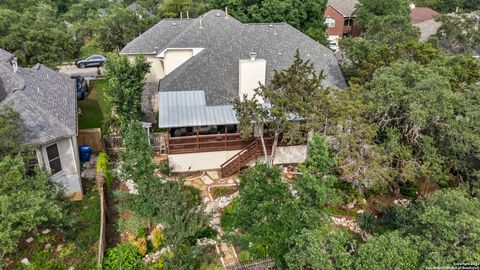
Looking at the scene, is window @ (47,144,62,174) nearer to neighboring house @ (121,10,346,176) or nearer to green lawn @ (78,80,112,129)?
neighboring house @ (121,10,346,176)

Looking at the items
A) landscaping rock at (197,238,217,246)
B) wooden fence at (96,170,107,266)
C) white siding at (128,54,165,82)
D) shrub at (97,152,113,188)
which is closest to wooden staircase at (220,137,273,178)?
landscaping rock at (197,238,217,246)

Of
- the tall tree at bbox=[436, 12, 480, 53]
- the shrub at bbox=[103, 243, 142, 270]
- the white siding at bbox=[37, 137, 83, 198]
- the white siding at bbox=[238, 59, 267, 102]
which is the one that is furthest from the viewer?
the tall tree at bbox=[436, 12, 480, 53]

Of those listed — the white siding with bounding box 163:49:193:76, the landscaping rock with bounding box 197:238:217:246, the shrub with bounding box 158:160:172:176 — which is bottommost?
the landscaping rock with bounding box 197:238:217:246

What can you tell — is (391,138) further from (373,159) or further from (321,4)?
(321,4)

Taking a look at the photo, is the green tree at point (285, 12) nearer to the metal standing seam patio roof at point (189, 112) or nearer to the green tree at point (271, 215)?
the metal standing seam patio roof at point (189, 112)

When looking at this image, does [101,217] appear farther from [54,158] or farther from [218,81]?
[218,81]

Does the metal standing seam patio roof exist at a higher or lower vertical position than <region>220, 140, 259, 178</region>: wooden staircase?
higher

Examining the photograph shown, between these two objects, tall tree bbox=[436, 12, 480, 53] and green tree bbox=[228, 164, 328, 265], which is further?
tall tree bbox=[436, 12, 480, 53]
